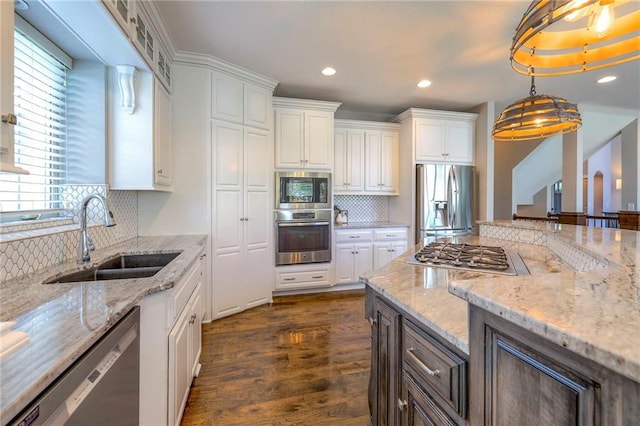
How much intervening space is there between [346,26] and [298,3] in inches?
18.5

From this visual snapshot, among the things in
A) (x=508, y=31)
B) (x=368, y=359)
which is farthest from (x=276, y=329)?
→ (x=508, y=31)

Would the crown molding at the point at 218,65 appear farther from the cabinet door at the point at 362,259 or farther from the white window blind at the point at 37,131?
the cabinet door at the point at 362,259

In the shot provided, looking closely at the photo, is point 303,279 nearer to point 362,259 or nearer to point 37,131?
point 362,259

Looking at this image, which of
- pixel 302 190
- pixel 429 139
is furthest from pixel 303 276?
pixel 429 139

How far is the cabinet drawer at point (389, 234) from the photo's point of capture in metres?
4.09

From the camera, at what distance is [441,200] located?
406cm

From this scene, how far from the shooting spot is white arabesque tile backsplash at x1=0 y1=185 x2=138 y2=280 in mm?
1319

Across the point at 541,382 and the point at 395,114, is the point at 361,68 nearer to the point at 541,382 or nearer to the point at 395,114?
the point at 395,114

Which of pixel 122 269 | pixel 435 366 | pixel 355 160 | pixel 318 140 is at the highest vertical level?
pixel 318 140

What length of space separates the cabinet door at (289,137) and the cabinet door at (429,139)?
5.57ft

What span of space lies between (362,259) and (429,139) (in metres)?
1.99

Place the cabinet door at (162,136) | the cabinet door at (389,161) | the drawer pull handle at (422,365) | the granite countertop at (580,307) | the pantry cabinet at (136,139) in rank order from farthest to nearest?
the cabinet door at (389,161) < the cabinet door at (162,136) < the pantry cabinet at (136,139) < the drawer pull handle at (422,365) < the granite countertop at (580,307)

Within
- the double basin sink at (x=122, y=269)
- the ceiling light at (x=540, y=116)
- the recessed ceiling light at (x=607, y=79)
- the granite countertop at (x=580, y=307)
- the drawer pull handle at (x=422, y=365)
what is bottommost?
the drawer pull handle at (x=422, y=365)

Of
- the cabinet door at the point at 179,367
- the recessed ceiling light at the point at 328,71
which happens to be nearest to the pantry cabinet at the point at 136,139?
the cabinet door at the point at 179,367
